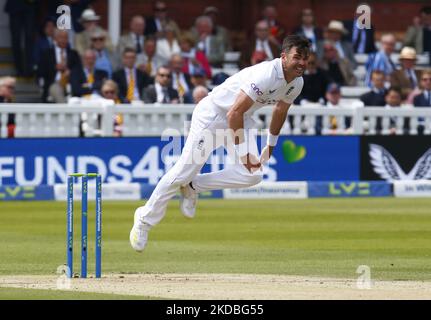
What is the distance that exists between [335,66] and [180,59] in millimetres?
2913

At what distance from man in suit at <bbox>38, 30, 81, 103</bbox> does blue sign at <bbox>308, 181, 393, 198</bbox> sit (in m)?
4.03

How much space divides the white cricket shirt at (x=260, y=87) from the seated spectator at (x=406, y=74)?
34.4 feet

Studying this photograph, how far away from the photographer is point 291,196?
58.1ft

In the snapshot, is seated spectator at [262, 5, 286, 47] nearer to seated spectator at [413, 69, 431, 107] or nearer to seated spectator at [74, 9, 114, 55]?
seated spectator at [413, 69, 431, 107]

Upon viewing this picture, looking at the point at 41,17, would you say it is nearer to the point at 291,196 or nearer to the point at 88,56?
the point at 88,56

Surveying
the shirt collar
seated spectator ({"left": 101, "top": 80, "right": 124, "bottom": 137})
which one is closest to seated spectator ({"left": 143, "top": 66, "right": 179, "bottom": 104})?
seated spectator ({"left": 101, "top": 80, "right": 124, "bottom": 137})

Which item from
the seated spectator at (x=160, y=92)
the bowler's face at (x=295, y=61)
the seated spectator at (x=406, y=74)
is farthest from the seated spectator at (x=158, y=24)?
the bowler's face at (x=295, y=61)

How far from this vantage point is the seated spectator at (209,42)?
21.6 metres

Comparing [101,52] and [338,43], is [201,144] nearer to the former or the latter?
[101,52]

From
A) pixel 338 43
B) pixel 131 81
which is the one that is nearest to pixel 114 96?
pixel 131 81

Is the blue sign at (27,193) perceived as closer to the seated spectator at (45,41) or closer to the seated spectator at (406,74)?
the seated spectator at (45,41)

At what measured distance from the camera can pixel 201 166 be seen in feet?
34.3

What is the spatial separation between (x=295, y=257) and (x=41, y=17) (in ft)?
37.5
